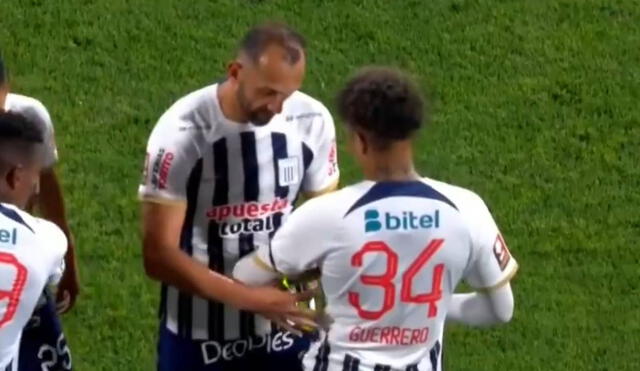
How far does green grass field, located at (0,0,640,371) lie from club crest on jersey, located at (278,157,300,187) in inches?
81.7

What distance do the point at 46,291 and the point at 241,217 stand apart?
745 millimetres

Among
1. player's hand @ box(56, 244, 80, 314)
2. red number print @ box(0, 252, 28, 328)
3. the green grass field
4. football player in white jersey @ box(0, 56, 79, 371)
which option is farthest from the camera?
the green grass field

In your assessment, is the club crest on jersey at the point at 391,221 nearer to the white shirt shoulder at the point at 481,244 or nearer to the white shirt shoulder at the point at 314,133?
the white shirt shoulder at the point at 481,244

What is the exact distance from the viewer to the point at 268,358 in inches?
204

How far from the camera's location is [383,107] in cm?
409

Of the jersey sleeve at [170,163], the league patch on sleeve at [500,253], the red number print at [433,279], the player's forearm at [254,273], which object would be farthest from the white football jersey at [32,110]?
the league patch on sleeve at [500,253]

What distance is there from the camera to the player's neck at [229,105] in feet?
15.9

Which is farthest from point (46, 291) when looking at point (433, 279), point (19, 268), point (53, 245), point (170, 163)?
point (433, 279)

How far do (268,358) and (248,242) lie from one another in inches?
16.9

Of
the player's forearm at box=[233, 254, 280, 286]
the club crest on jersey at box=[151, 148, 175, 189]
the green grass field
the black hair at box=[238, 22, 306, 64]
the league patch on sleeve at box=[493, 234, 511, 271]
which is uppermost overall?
the black hair at box=[238, 22, 306, 64]

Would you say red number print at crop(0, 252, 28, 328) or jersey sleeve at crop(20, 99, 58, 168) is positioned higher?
jersey sleeve at crop(20, 99, 58, 168)

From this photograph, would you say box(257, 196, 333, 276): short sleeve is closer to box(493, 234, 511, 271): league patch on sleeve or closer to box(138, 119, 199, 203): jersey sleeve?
box(493, 234, 511, 271): league patch on sleeve

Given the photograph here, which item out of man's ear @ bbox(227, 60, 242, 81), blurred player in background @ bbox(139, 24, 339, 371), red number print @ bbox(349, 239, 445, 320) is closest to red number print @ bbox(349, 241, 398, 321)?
red number print @ bbox(349, 239, 445, 320)

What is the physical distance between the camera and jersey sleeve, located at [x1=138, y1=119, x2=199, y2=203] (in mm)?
4840
